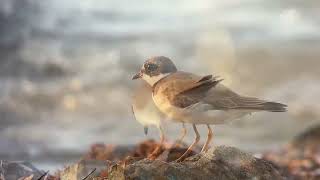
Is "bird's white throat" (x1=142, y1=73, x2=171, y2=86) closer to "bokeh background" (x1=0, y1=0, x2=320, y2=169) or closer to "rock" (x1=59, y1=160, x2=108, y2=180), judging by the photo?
Answer: "rock" (x1=59, y1=160, x2=108, y2=180)

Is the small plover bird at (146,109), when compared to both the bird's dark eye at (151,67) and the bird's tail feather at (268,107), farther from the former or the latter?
the bird's tail feather at (268,107)

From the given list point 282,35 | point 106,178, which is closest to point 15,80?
point 282,35

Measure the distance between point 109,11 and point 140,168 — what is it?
90cm

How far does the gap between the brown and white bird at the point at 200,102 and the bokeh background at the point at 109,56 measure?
59 centimetres

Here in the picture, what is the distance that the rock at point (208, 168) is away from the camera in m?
1.02

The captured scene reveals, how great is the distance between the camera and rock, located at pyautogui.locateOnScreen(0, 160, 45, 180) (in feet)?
4.28

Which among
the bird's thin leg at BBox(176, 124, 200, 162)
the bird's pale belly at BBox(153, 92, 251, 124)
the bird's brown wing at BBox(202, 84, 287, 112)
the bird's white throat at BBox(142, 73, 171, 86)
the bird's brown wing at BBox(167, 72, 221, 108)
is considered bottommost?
the bird's thin leg at BBox(176, 124, 200, 162)

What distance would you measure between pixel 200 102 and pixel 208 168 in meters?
0.15

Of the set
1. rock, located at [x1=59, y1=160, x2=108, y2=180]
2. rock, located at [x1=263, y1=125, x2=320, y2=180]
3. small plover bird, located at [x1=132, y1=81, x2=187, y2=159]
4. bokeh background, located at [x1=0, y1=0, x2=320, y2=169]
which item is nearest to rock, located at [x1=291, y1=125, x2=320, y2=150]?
rock, located at [x1=263, y1=125, x2=320, y2=180]

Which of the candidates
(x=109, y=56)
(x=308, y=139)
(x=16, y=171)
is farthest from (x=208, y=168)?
(x=308, y=139)

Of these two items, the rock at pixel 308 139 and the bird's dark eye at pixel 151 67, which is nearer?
the bird's dark eye at pixel 151 67

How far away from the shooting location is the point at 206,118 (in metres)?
1.18

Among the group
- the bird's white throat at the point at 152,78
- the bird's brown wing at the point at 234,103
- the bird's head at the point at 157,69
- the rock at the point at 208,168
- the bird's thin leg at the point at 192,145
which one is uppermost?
the bird's head at the point at 157,69

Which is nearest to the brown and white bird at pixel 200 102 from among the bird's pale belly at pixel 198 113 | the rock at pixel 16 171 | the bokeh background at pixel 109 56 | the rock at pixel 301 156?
the bird's pale belly at pixel 198 113
